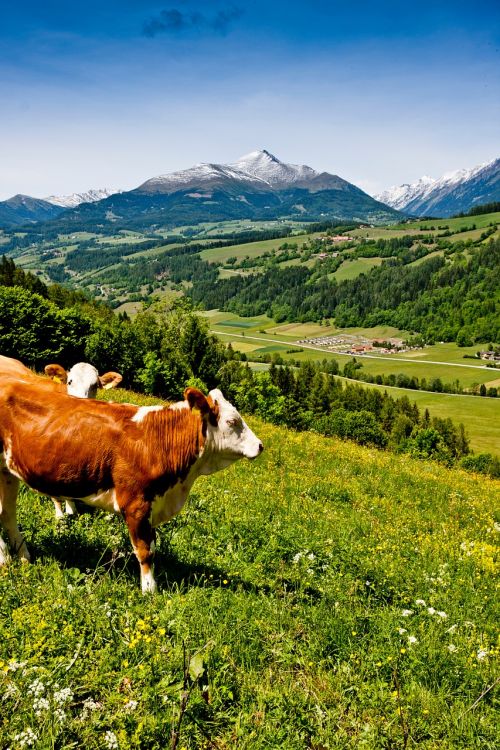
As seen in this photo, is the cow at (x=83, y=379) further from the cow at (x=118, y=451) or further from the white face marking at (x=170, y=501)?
the white face marking at (x=170, y=501)

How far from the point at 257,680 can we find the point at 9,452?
3.57 metres

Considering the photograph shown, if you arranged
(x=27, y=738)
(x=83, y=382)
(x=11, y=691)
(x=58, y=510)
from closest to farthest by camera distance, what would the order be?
1. (x=27, y=738)
2. (x=11, y=691)
3. (x=58, y=510)
4. (x=83, y=382)

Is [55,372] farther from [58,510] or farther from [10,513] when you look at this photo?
[10,513]

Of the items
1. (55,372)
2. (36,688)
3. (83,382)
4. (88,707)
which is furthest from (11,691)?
(55,372)

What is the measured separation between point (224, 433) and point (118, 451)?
125 cm

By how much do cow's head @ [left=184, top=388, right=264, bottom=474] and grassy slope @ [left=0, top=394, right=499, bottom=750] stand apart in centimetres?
161

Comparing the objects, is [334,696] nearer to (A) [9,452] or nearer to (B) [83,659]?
(B) [83,659]

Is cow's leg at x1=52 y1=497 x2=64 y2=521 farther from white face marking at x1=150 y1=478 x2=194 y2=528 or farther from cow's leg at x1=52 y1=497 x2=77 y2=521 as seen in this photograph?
white face marking at x1=150 y1=478 x2=194 y2=528

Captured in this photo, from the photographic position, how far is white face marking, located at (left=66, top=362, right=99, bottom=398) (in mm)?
8459

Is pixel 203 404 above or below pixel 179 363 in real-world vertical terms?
above

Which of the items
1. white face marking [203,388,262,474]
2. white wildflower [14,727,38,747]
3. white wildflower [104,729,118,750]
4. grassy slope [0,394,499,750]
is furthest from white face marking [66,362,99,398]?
white wildflower [104,729,118,750]

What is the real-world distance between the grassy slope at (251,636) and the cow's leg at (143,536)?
0.72ft

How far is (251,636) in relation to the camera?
189 inches

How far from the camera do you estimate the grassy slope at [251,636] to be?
3832 millimetres
